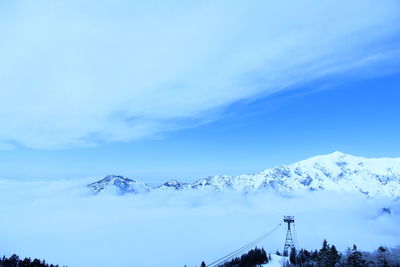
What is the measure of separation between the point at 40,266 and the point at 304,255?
97480 millimetres

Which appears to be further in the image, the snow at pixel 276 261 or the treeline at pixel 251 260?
the snow at pixel 276 261

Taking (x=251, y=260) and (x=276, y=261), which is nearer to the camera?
(x=251, y=260)

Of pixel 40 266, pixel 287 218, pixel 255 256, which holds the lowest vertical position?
pixel 40 266

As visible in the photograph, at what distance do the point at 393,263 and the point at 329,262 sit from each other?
32.9 m

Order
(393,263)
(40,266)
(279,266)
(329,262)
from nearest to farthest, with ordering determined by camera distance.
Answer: (329,262) < (393,263) < (40,266) < (279,266)

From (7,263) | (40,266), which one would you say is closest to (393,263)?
(40,266)

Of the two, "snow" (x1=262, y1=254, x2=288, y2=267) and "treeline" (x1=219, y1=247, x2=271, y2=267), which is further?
"snow" (x1=262, y1=254, x2=288, y2=267)

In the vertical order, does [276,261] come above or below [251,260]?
above

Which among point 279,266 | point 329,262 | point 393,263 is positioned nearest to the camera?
point 329,262

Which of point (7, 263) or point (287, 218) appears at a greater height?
point (287, 218)

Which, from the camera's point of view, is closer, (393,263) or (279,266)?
(393,263)

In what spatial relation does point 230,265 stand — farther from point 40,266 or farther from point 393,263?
point 40,266

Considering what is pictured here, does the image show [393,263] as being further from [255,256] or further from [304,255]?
[255,256]

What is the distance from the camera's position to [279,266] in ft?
391
